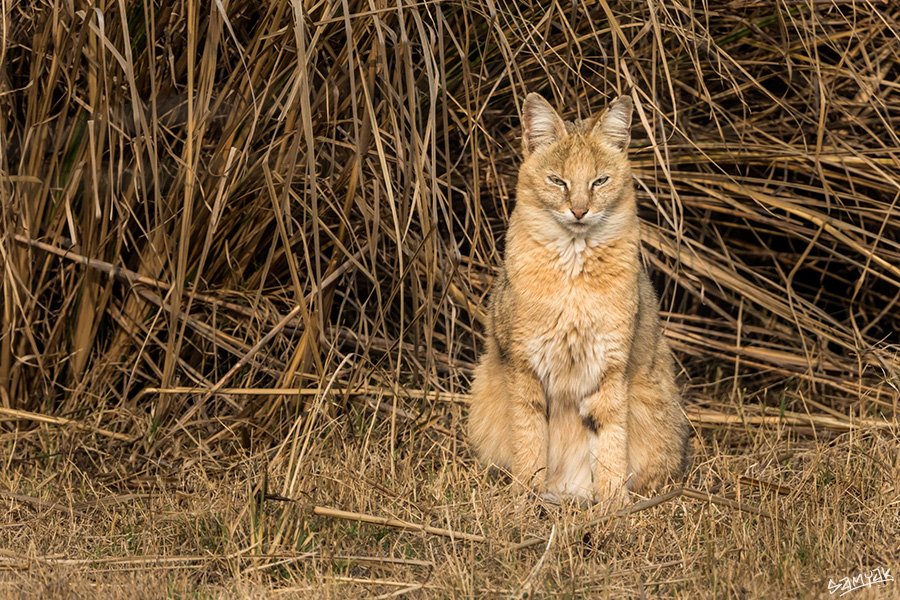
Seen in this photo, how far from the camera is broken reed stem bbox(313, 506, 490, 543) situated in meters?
2.38

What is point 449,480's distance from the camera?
290 cm

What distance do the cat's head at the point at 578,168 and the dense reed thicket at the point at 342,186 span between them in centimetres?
12

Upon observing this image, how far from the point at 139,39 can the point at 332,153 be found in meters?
0.66

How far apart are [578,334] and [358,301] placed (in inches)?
26.8

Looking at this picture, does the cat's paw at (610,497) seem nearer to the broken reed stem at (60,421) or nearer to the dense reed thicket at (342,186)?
the dense reed thicket at (342,186)

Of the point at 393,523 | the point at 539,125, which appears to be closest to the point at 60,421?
the point at 393,523

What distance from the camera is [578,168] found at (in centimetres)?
288

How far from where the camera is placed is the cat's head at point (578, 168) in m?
2.85

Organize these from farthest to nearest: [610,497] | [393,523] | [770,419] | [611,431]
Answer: [770,419] < [611,431] < [610,497] < [393,523]

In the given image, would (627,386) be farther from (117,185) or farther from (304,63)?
(117,185)

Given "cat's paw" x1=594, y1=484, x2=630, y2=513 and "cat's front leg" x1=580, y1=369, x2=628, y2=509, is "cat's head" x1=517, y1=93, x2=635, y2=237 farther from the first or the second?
"cat's paw" x1=594, y1=484, x2=630, y2=513

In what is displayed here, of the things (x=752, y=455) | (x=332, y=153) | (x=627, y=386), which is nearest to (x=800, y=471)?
(x=752, y=455)

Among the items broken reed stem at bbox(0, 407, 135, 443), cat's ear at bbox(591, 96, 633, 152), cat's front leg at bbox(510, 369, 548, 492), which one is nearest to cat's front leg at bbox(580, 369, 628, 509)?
cat's front leg at bbox(510, 369, 548, 492)

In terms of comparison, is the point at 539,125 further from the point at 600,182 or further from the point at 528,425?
the point at 528,425
